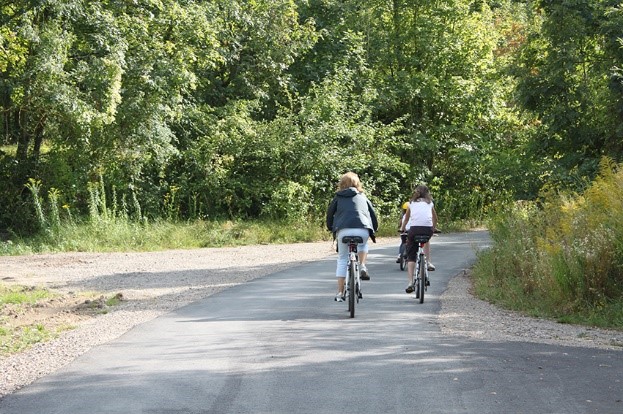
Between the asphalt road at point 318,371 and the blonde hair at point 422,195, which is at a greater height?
the blonde hair at point 422,195

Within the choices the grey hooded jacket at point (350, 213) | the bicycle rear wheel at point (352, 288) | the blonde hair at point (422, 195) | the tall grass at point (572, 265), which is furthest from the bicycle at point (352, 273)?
the tall grass at point (572, 265)

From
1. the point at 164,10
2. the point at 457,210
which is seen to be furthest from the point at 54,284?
the point at 457,210

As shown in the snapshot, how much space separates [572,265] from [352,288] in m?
3.32

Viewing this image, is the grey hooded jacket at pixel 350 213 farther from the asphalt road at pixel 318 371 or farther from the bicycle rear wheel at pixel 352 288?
the asphalt road at pixel 318 371

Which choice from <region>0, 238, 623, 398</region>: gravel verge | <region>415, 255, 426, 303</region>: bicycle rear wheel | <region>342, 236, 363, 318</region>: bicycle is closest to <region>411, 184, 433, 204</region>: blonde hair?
<region>415, 255, 426, 303</region>: bicycle rear wheel

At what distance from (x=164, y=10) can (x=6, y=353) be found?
21.7 m

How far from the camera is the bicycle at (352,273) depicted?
12859mm

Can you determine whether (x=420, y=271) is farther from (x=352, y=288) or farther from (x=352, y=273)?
(x=352, y=288)

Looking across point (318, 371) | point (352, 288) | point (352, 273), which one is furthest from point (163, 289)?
point (318, 371)

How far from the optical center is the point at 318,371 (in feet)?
29.2

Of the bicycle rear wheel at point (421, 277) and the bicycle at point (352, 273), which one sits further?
the bicycle rear wheel at point (421, 277)

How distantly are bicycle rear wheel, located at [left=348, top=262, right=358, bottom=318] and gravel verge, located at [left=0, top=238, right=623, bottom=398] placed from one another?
122 cm

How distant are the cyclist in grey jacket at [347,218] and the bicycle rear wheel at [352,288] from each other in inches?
19.5

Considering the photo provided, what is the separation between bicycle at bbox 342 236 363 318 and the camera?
12.9 m
